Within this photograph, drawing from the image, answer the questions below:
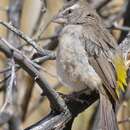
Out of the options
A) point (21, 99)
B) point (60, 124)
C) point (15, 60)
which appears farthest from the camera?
point (21, 99)

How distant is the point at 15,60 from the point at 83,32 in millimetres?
1258

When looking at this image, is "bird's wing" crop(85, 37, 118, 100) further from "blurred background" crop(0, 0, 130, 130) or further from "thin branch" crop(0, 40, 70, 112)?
"blurred background" crop(0, 0, 130, 130)

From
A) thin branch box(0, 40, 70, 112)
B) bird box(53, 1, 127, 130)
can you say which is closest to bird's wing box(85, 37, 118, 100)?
bird box(53, 1, 127, 130)

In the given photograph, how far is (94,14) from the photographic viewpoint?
4.95m

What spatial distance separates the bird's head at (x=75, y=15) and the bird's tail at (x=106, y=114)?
0.77 m

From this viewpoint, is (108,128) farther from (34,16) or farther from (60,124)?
(34,16)

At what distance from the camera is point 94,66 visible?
446 cm

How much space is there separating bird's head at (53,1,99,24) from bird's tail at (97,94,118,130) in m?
0.77

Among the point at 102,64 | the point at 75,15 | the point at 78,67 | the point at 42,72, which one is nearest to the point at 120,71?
the point at 102,64

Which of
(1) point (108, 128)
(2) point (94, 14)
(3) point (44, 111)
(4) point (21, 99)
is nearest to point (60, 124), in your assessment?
(1) point (108, 128)

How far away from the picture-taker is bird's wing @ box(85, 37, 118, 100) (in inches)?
171

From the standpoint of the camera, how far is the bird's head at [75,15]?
4.86 meters

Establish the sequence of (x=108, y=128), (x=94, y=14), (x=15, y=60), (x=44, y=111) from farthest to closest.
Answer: (x=44, y=111)
(x=94, y=14)
(x=108, y=128)
(x=15, y=60)

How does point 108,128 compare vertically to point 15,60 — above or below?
below
